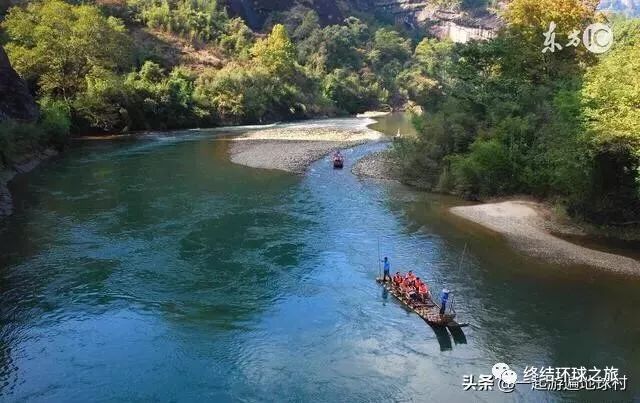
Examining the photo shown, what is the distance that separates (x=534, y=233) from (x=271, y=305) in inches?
657

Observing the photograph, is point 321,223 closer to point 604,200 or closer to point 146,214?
point 146,214

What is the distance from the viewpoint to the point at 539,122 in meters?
36.4

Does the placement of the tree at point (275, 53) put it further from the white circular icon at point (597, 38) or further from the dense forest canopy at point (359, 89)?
the white circular icon at point (597, 38)

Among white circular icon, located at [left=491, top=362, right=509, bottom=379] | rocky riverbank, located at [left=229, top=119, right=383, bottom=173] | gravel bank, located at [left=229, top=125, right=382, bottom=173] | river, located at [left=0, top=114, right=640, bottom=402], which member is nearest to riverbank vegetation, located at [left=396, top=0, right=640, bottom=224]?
river, located at [left=0, top=114, right=640, bottom=402]

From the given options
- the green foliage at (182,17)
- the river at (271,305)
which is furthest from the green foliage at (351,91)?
the river at (271,305)

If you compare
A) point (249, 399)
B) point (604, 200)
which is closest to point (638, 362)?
point (249, 399)

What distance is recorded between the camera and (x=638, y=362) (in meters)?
17.6

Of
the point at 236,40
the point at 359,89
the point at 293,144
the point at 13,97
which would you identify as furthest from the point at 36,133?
the point at 359,89

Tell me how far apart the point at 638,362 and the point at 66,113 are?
57.2 metres

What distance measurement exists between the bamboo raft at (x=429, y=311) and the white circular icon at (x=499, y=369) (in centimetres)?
206

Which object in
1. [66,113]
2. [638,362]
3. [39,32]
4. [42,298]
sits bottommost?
[638,362]

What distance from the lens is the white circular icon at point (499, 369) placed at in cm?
1686

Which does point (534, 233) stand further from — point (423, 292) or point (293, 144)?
point (293, 144)

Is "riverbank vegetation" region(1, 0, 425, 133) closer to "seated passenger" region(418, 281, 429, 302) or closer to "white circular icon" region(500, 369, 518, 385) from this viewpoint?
"seated passenger" region(418, 281, 429, 302)
